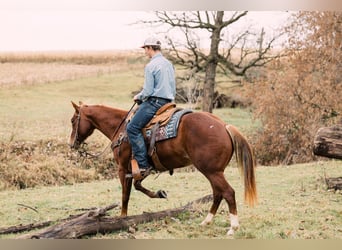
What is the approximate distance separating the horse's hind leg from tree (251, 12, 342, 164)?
1.05 m

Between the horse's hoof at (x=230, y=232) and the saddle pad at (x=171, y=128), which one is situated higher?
the saddle pad at (x=171, y=128)

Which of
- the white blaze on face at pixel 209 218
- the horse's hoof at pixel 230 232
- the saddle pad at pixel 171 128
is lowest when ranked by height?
the horse's hoof at pixel 230 232

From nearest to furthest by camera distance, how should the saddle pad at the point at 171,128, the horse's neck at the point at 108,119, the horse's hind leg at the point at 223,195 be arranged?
the horse's hind leg at the point at 223,195, the saddle pad at the point at 171,128, the horse's neck at the point at 108,119

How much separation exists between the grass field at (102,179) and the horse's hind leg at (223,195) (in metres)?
0.14

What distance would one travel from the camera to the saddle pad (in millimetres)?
5211

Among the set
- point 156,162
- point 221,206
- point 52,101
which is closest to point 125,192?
point 156,162

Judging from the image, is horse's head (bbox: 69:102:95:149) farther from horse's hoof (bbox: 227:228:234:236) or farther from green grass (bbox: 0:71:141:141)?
horse's hoof (bbox: 227:228:234:236)

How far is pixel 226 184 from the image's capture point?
5059mm

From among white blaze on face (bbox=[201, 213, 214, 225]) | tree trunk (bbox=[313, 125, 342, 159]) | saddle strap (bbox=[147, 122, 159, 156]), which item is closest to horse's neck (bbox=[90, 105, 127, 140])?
saddle strap (bbox=[147, 122, 159, 156])

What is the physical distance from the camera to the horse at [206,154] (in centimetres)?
510

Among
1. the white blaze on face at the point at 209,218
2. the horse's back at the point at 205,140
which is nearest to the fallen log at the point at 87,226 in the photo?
the white blaze on face at the point at 209,218

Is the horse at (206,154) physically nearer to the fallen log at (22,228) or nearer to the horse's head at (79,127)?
the horse's head at (79,127)
